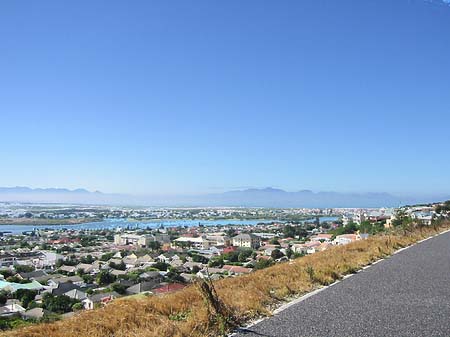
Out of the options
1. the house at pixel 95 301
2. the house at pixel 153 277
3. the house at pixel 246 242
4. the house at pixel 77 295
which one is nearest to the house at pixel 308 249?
the house at pixel 153 277

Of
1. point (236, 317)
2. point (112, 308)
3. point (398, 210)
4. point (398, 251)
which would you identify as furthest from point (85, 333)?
point (398, 210)

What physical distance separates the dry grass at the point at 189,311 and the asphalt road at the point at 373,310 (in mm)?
→ 371

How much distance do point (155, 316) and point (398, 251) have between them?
946 centimetres

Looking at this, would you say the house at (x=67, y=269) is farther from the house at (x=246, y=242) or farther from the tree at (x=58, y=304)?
the house at (x=246, y=242)

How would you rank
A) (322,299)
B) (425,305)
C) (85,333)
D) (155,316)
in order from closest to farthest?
(85,333) < (155,316) < (425,305) < (322,299)

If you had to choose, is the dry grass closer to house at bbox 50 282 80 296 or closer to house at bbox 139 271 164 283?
house at bbox 139 271 164 283

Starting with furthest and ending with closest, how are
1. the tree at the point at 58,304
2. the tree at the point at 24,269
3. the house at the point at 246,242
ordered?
the house at the point at 246,242 < the tree at the point at 24,269 < the tree at the point at 58,304

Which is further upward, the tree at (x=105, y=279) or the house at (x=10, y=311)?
the house at (x=10, y=311)

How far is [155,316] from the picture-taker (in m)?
4.80

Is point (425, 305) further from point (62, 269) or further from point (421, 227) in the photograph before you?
point (62, 269)

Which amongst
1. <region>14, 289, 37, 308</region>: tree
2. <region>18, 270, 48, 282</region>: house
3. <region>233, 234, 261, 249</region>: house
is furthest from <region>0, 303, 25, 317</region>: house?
<region>233, 234, 261, 249</region>: house

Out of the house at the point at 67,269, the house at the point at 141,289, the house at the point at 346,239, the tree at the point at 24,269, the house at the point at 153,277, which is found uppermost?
the house at the point at 346,239

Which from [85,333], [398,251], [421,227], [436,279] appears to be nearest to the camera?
[85,333]

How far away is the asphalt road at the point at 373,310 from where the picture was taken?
14.0 feet
